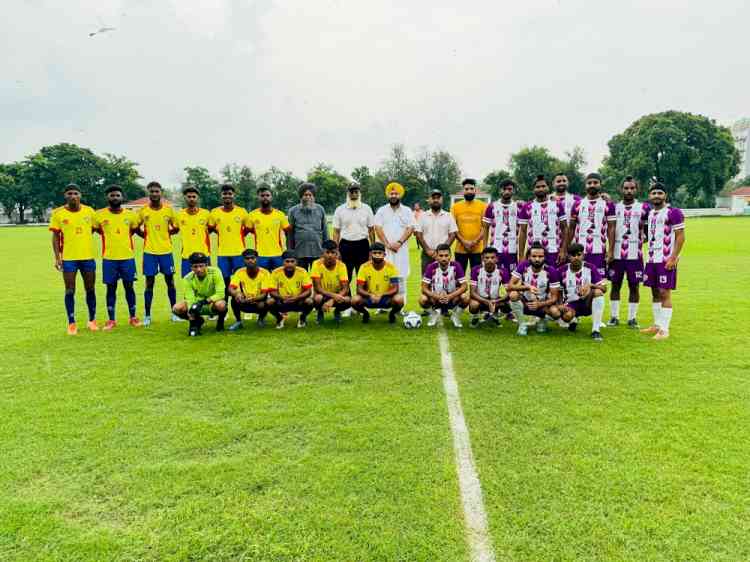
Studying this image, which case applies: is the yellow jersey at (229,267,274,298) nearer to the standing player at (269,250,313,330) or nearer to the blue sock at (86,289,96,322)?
the standing player at (269,250,313,330)

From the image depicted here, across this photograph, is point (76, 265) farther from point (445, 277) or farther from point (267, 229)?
point (445, 277)

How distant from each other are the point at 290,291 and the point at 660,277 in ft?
16.3

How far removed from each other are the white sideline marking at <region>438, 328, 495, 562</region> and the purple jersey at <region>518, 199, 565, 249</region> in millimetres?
3332

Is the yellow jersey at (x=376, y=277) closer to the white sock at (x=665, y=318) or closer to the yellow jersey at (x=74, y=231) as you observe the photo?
the white sock at (x=665, y=318)

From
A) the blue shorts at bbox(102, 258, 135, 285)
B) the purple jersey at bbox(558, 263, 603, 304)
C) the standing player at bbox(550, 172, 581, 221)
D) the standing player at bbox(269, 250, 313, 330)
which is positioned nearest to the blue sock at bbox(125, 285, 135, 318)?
the blue shorts at bbox(102, 258, 135, 285)

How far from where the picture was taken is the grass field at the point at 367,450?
8.63 feet

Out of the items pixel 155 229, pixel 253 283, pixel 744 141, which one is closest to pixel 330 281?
pixel 253 283

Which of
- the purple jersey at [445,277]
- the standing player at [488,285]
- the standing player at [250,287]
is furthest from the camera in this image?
the purple jersey at [445,277]

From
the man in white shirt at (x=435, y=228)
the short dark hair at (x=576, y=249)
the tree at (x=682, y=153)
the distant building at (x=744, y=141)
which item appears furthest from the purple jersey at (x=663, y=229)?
the distant building at (x=744, y=141)

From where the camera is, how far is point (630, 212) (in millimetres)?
6957

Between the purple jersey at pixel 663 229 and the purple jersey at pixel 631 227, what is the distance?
17 centimetres

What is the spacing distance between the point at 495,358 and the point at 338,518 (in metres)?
3.29

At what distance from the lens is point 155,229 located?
764 centimetres

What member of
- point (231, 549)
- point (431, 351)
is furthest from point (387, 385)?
point (231, 549)
